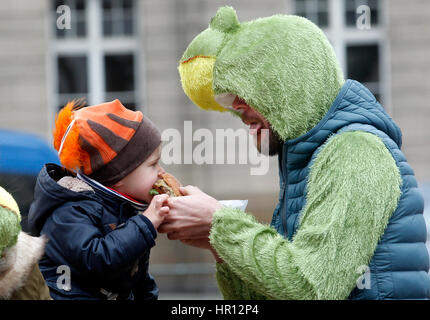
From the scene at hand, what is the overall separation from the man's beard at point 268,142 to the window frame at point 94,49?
19.2 ft

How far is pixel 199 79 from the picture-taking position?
6.69 feet

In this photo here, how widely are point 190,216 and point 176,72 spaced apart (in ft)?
18.4

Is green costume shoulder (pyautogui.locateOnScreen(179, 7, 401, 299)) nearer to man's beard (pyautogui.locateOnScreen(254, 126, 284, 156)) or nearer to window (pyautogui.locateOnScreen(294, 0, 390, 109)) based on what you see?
man's beard (pyautogui.locateOnScreen(254, 126, 284, 156))

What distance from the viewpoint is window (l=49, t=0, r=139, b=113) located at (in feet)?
25.9

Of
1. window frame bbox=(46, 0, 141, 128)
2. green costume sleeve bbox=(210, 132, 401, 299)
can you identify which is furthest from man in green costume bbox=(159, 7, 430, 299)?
window frame bbox=(46, 0, 141, 128)

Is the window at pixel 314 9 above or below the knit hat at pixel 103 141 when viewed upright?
above

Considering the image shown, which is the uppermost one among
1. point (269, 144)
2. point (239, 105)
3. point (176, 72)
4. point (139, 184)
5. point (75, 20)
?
point (75, 20)

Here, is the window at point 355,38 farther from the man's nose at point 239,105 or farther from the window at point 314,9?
the man's nose at point 239,105

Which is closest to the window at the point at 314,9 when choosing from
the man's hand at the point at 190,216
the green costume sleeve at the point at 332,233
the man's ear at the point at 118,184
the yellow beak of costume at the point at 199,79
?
the yellow beak of costume at the point at 199,79

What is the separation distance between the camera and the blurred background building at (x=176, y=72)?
24.2ft

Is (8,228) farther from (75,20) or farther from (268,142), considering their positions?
(75,20)

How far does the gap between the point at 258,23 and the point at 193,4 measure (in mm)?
5754

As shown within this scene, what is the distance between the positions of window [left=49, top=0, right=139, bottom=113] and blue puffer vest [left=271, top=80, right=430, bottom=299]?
19.9 ft

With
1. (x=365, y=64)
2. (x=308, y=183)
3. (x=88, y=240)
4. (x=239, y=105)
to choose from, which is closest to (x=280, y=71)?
(x=239, y=105)
